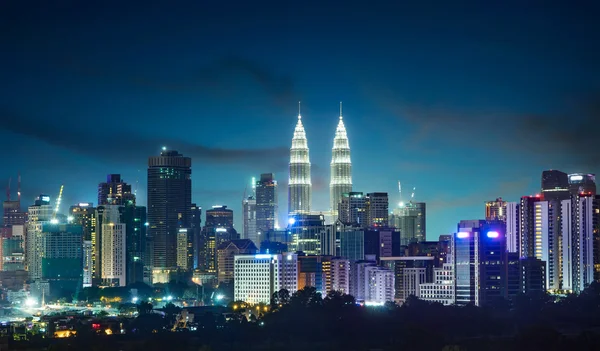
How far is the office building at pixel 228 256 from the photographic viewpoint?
76688 mm

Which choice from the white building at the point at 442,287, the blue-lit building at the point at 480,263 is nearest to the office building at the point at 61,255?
the white building at the point at 442,287

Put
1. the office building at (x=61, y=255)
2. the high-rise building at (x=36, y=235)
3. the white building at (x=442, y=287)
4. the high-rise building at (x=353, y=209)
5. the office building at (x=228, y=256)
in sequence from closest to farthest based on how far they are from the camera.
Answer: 1. the white building at (x=442, y=287)
2. the office building at (x=228, y=256)
3. the high-rise building at (x=353, y=209)
4. the office building at (x=61, y=255)
5. the high-rise building at (x=36, y=235)

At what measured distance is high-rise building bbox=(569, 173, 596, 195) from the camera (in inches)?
2652

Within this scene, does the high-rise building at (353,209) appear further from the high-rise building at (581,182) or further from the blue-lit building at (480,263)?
the blue-lit building at (480,263)

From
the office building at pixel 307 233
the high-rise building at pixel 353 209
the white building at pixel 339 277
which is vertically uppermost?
the high-rise building at pixel 353 209

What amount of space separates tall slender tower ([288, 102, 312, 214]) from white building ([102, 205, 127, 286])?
11.3 metres

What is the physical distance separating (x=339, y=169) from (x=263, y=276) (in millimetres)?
20048

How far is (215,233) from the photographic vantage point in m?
88.6

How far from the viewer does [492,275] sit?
181 feet

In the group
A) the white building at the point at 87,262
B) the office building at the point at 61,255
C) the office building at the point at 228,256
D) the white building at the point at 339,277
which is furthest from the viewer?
the white building at the point at 87,262

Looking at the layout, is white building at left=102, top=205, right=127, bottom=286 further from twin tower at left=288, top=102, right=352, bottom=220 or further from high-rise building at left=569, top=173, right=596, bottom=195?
high-rise building at left=569, top=173, right=596, bottom=195

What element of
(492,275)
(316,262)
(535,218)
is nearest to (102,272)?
(316,262)

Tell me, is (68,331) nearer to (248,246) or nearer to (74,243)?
(248,246)

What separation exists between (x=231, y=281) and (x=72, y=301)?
9476 mm
